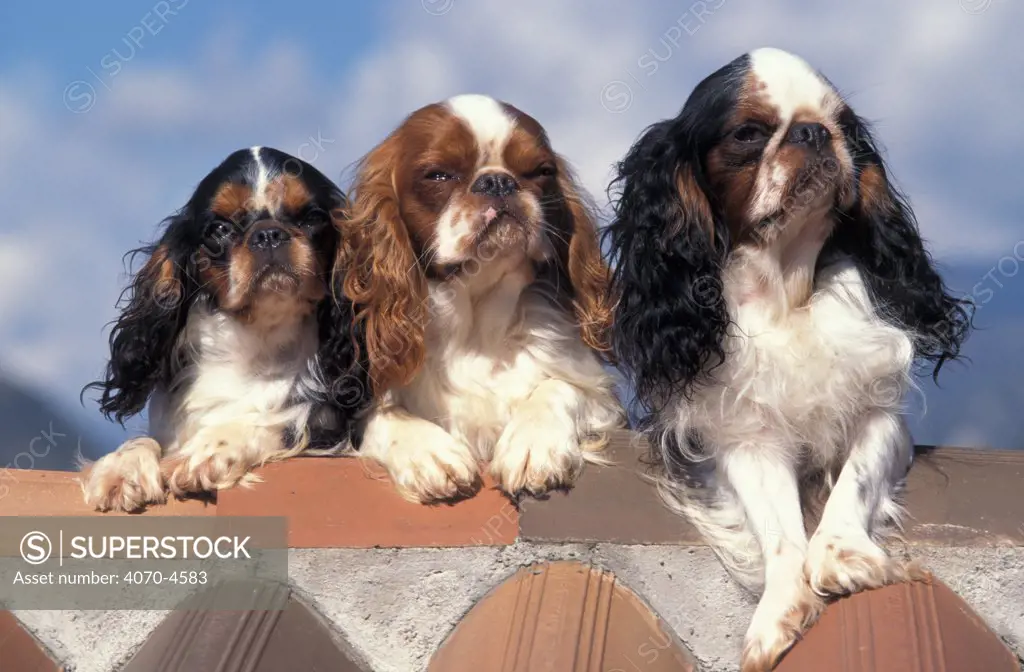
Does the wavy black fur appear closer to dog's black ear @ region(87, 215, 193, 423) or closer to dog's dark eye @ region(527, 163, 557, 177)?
dog's dark eye @ region(527, 163, 557, 177)

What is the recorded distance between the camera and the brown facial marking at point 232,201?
12.6ft

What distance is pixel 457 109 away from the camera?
4.01 metres

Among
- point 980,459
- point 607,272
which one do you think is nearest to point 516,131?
point 607,272

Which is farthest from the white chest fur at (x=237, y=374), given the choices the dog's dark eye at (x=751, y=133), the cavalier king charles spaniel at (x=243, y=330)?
the dog's dark eye at (x=751, y=133)

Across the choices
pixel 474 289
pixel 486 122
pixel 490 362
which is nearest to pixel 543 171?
A: pixel 486 122

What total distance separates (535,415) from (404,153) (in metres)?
1.05

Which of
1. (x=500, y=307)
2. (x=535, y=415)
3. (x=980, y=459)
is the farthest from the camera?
(x=500, y=307)

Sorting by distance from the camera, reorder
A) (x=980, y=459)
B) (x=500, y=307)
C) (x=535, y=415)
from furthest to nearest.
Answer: (x=500, y=307)
(x=535, y=415)
(x=980, y=459)

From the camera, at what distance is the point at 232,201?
151 inches

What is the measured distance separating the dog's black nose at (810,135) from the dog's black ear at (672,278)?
0.31 m

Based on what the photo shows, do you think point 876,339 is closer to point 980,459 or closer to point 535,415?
point 980,459

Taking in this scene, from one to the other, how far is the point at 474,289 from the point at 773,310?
1019 mm

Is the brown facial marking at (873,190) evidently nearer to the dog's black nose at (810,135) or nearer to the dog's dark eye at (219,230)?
the dog's black nose at (810,135)

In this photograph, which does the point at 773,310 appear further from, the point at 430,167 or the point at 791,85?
the point at 430,167
